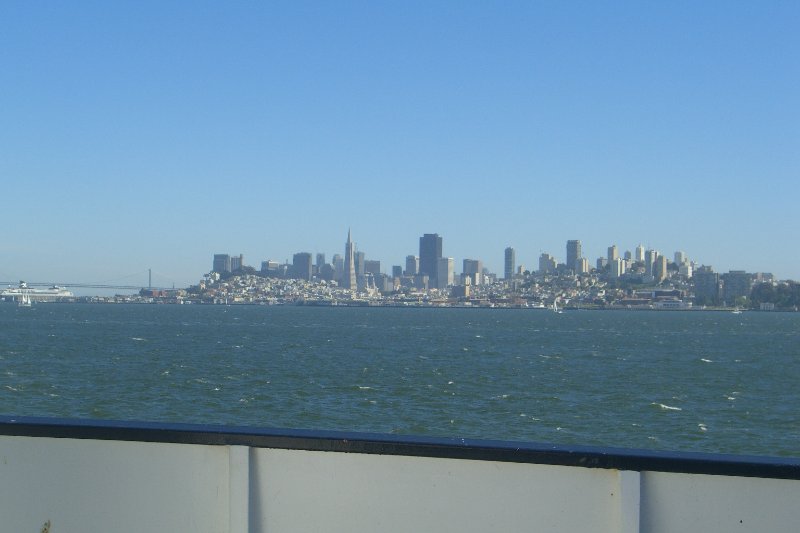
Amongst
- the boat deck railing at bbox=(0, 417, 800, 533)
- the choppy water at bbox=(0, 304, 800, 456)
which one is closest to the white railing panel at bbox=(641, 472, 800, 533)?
the boat deck railing at bbox=(0, 417, 800, 533)

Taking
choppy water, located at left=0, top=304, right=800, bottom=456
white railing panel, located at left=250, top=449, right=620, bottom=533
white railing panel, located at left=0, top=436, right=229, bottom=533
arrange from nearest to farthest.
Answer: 1. white railing panel, located at left=250, top=449, right=620, bottom=533
2. white railing panel, located at left=0, top=436, right=229, bottom=533
3. choppy water, located at left=0, top=304, right=800, bottom=456

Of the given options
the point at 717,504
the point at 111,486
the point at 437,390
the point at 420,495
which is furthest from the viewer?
the point at 437,390

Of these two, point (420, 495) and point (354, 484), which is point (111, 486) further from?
point (420, 495)

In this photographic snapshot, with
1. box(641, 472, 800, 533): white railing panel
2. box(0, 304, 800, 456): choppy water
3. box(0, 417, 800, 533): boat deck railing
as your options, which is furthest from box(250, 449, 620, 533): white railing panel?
box(0, 304, 800, 456): choppy water

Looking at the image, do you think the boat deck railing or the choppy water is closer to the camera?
the boat deck railing

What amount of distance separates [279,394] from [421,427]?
29.2ft

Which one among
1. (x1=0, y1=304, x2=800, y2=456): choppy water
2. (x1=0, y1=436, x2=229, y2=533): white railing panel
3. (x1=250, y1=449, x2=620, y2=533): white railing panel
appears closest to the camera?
(x1=250, y1=449, x2=620, y2=533): white railing panel

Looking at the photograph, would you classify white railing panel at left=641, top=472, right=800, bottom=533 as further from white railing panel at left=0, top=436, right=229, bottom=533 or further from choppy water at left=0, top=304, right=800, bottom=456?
choppy water at left=0, top=304, right=800, bottom=456

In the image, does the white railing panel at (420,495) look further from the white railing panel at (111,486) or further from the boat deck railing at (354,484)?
the white railing panel at (111,486)

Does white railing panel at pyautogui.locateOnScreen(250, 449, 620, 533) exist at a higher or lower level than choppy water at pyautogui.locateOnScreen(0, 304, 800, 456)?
higher

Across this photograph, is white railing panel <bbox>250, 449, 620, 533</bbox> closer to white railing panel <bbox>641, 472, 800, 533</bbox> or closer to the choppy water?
white railing panel <bbox>641, 472, 800, 533</bbox>

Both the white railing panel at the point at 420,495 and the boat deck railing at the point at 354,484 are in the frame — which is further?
the white railing panel at the point at 420,495

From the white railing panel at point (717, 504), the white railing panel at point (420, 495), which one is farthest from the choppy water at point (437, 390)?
the white railing panel at point (717, 504)

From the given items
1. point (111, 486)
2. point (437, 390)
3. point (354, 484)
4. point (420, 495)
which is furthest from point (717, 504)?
point (437, 390)
